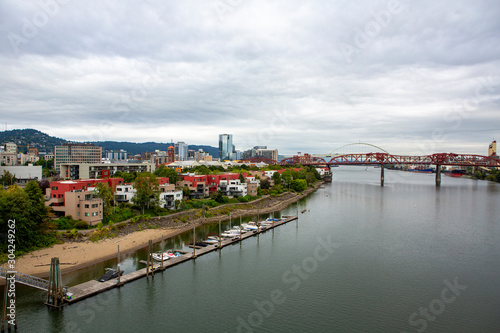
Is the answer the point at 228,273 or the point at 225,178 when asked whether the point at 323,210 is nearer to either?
the point at 225,178

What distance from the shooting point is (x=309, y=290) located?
925cm

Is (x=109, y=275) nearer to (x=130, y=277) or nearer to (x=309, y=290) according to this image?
(x=130, y=277)

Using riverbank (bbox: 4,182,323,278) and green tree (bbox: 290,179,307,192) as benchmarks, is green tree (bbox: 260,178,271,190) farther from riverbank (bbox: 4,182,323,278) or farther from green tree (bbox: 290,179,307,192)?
riverbank (bbox: 4,182,323,278)

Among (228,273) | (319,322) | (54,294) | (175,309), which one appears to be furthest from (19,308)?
(319,322)

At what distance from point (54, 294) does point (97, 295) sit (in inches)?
40.7

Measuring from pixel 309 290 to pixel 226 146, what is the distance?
95.8 m

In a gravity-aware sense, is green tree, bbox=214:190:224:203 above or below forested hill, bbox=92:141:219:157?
below

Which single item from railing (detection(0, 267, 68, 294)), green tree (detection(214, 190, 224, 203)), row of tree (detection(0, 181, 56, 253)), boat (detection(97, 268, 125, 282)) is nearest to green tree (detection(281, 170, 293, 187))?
green tree (detection(214, 190, 224, 203))

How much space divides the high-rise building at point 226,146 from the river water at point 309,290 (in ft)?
288

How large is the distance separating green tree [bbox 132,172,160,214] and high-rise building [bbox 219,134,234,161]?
279 ft

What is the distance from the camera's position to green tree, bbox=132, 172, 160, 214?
53.1ft

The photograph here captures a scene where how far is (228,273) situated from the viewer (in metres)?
10.5

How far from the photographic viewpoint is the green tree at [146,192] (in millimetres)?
16188

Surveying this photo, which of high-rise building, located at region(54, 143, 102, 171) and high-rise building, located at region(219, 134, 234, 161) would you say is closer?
high-rise building, located at region(54, 143, 102, 171)
